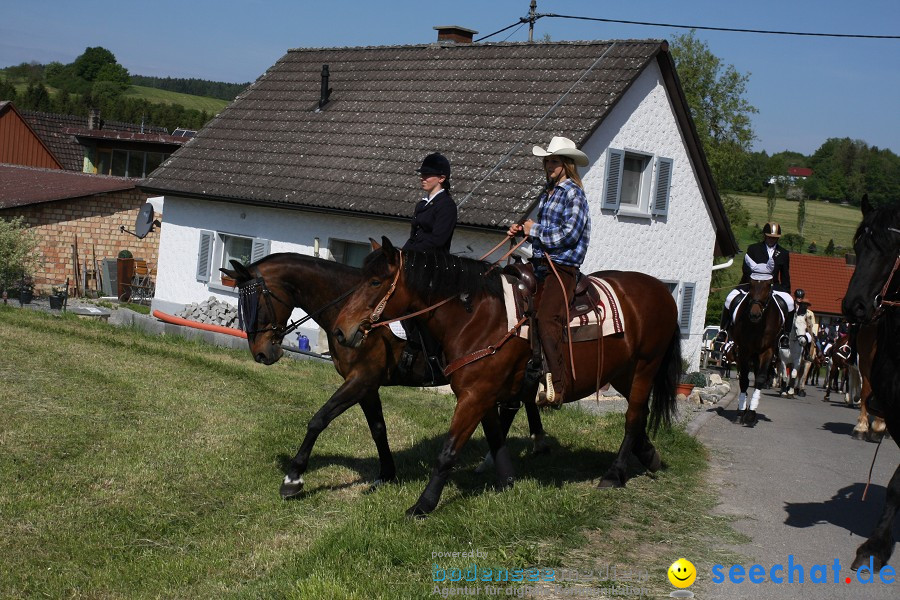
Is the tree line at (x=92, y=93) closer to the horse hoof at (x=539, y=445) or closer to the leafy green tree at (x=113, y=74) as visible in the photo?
the leafy green tree at (x=113, y=74)

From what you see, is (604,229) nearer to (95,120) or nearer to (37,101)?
(95,120)

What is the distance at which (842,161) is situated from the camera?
107 meters

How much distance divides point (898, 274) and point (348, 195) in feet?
46.5

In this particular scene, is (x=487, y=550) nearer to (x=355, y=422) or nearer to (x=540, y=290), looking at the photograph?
(x=540, y=290)

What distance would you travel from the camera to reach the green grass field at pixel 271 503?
613 cm

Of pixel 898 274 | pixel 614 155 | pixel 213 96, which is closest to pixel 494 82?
pixel 614 155

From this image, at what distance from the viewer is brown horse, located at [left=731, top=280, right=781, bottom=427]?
555 inches

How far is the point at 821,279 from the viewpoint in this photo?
61281 millimetres

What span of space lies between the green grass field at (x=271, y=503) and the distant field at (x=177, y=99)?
348 ft

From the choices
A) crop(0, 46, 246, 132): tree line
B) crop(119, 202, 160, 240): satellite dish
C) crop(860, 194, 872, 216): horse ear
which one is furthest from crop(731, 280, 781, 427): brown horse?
crop(0, 46, 246, 132): tree line

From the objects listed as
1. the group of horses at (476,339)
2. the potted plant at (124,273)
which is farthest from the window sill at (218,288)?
the group of horses at (476,339)

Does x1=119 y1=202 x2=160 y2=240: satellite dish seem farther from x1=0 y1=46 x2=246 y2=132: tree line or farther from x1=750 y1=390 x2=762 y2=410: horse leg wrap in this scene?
x1=0 y1=46 x2=246 y2=132: tree line

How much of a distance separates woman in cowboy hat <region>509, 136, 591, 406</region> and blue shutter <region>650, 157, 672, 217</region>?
12976 millimetres

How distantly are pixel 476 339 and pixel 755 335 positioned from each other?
822 centimetres
